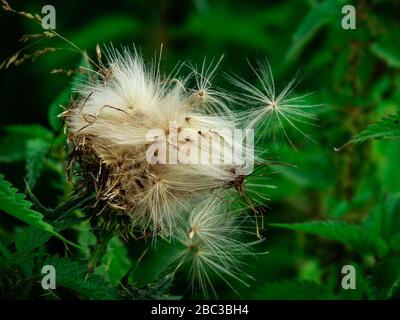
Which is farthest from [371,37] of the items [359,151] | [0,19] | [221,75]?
[0,19]

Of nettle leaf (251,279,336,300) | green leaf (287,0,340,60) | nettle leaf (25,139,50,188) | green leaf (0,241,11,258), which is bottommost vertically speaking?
nettle leaf (251,279,336,300)

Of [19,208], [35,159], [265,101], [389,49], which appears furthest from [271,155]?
[19,208]

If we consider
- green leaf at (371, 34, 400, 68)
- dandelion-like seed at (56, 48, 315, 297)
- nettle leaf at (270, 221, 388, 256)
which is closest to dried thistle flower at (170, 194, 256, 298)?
dandelion-like seed at (56, 48, 315, 297)

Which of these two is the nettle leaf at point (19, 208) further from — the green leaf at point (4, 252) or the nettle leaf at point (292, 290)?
the nettle leaf at point (292, 290)

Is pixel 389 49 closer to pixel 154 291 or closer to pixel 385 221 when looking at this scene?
pixel 385 221

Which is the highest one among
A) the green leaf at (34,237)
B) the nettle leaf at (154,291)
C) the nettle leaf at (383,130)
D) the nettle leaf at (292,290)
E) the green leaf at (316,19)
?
the green leaf at (316,19)

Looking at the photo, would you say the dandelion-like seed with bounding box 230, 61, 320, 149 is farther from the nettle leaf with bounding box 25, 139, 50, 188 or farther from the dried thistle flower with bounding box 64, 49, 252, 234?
the nettle leaf with bounding box 25, 139, 50, 188

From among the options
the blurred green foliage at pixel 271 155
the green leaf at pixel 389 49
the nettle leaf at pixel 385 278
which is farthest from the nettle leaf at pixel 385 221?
the green leaf at pixel 389 49
